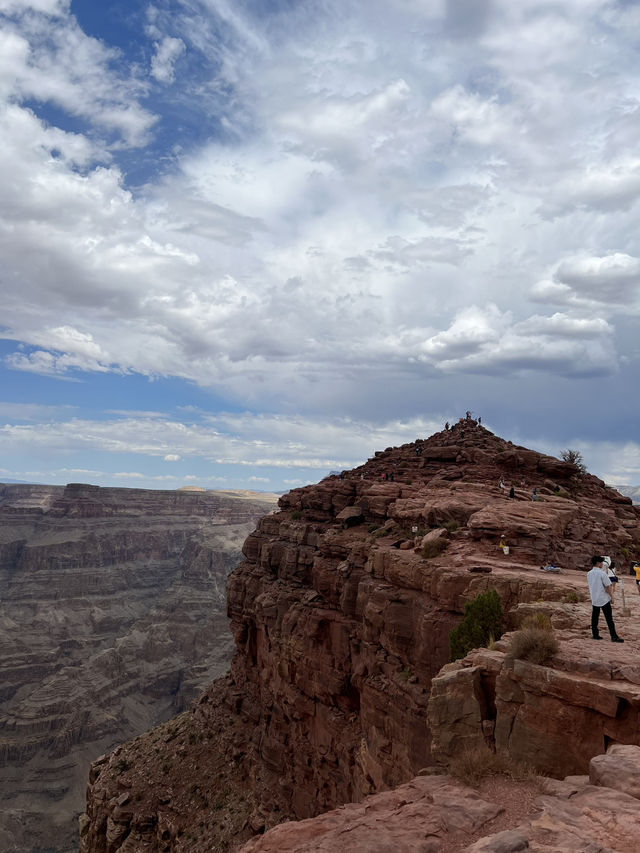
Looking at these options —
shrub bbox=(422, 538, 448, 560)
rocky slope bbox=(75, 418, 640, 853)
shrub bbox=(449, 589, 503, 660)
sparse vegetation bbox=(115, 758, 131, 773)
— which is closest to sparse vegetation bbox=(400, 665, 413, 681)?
rocky slope bbox=(75, 418, 640, 853)

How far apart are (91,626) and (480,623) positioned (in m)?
131

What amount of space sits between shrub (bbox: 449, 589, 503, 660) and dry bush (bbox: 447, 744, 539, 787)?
5807 millimetres

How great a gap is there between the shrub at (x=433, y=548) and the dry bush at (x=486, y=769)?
11.8m

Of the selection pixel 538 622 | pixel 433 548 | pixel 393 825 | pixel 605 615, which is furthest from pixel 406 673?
pixel 393 825

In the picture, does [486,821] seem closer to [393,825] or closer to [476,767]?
[393,825]

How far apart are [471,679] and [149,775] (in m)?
31.1

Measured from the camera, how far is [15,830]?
65875 millimetres

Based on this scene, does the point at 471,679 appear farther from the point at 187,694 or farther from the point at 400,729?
the point at 187,694

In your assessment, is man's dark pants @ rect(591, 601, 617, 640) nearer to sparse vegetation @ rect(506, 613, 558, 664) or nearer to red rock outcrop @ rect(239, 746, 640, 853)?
sparse vegetation @ rect(506, 613, 558, 664)

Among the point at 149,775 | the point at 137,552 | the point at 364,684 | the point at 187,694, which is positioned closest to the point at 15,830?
the point at 187,694

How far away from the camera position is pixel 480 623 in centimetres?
1578

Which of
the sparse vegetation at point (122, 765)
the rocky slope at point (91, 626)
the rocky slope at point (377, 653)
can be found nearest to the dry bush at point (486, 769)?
the rocky slope at point (377, 653)

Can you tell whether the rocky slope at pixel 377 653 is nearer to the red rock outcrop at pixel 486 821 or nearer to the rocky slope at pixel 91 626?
the red rock outcrop at pixel 486 821

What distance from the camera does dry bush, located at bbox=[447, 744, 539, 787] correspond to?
9.16 metres
